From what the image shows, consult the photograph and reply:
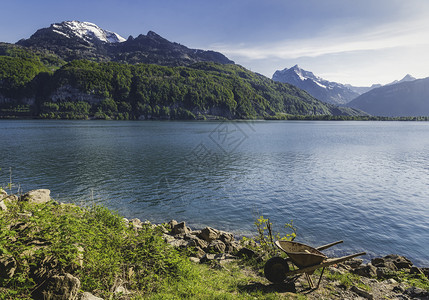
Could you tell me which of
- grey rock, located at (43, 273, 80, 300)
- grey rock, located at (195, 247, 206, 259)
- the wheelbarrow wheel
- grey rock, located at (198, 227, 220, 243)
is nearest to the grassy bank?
grey rock, located at (43, 273, 80, 300)

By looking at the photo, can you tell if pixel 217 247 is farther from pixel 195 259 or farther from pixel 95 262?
pixel 95 262

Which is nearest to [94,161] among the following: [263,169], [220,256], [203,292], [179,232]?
[263,169]

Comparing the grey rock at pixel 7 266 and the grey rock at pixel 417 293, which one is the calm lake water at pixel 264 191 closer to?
the grey rock at pixel 417 293

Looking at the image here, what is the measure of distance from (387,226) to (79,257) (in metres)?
26.7

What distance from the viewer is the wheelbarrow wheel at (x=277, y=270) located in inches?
429

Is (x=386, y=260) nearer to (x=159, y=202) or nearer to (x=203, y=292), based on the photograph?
(x=203, y=292)

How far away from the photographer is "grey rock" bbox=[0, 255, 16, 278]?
21.7 ft

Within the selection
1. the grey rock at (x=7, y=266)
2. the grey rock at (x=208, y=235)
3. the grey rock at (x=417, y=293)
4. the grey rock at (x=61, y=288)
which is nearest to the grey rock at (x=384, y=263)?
the grey rock at (x=417, y=293)

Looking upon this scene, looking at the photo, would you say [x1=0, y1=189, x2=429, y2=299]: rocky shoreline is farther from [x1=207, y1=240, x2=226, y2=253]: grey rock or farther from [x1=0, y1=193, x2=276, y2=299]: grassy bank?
[x1=0, y1=193, x2=276, y2=299]: grassy bank

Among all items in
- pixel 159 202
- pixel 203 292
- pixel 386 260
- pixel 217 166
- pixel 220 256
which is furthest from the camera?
pixel 217 166

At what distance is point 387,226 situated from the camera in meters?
23.2

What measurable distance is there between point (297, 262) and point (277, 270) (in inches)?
41.8

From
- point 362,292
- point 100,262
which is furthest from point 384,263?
point 100,262

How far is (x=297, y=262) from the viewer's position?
34.5 ft
